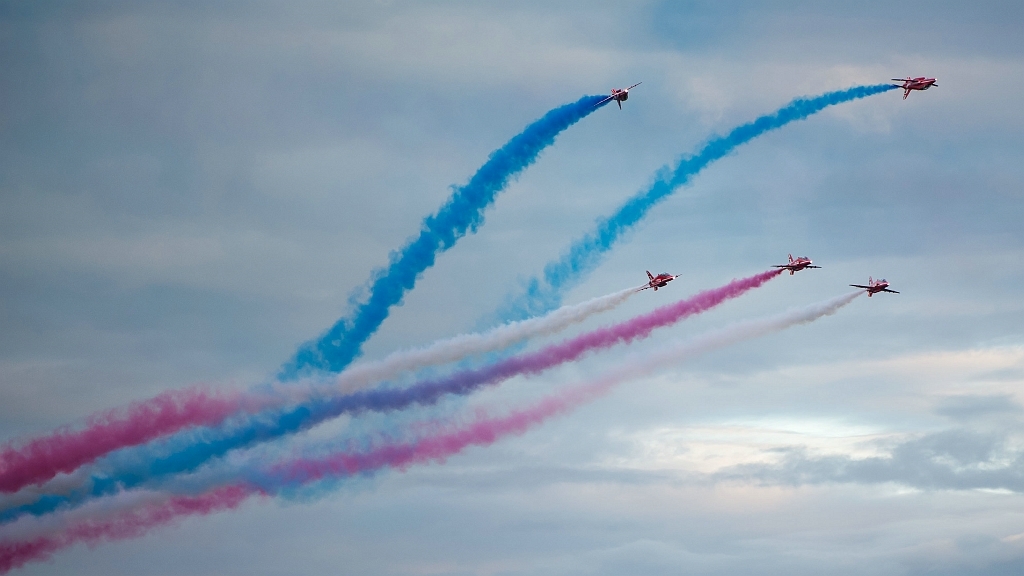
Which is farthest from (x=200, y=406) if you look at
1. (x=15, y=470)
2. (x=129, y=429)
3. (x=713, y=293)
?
(x=713, y=293)

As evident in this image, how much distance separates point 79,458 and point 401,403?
2320 centimetres

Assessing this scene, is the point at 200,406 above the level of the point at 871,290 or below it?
below

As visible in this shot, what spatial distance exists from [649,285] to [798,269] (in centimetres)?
1222

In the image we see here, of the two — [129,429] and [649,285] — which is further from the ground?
[649,285]

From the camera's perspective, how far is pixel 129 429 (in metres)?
109

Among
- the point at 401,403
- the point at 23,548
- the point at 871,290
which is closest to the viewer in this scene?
the point at 23,548

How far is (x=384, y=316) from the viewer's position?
109 m

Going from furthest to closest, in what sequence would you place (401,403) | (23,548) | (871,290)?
1. (871,290)
2. (401,403)
3. (23,548)

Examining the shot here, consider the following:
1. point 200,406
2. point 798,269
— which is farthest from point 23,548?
point 798,269

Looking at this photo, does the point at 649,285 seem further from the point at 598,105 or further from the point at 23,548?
the point at 23,548

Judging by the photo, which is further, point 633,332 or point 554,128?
point 633,332

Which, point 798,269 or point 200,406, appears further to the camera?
point 798,269

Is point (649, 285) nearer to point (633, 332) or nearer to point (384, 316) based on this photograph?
point (633, 332)

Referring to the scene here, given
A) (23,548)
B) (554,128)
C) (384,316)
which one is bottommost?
(23,548)
